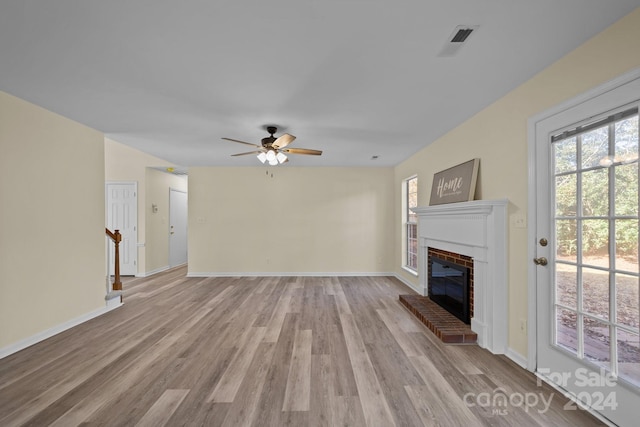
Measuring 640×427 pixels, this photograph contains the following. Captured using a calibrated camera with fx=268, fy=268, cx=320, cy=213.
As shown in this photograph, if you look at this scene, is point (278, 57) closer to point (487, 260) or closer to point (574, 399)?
point (487, 260)

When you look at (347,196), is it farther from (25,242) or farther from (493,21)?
(25,242)

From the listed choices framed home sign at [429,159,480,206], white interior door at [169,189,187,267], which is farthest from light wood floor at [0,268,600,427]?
white interior door at [169,189,187,267]

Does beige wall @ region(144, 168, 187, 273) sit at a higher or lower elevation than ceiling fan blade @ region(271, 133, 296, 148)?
lower

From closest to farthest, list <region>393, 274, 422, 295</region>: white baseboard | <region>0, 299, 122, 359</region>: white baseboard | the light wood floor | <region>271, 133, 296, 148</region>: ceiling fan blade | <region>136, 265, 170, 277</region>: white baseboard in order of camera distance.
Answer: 1. the light wood floor
2. <region>0, 299, 122, 359</region>: white baseboard
3. <region>271, 133, 296, 148</region>: ceiling fan blade
4. <region>393, 274, 422, 295</region>: white baseboard
5. <region>136, 265, 170, 277</region>: white baseboard

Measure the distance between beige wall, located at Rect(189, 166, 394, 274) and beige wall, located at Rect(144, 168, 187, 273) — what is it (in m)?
0.94

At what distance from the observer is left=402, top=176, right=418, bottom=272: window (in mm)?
5262

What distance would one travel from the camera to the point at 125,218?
595 cm

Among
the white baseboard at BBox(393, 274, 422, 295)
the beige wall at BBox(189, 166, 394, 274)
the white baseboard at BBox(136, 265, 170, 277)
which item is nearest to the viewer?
the white baseboard at BBox(393, 274, 422, 295)

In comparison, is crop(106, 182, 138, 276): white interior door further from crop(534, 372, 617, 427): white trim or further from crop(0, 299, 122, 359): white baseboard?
crop(534, 372, 617, 427): white trim

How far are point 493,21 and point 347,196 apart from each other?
4.56 m

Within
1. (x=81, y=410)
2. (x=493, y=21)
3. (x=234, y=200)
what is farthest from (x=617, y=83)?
(x=234, y=200)

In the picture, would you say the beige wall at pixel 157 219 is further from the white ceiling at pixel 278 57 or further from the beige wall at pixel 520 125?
Result: the beige wall at pixel 520 125

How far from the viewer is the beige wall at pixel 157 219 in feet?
19.7

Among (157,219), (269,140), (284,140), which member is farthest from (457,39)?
(157,219)
